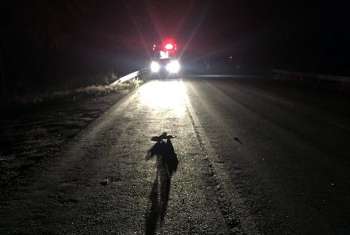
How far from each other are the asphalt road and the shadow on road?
1cm

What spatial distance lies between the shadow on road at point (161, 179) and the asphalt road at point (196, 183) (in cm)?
1

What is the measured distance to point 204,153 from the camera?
9195 mm

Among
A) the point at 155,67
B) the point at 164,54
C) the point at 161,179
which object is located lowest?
the point at 155,67

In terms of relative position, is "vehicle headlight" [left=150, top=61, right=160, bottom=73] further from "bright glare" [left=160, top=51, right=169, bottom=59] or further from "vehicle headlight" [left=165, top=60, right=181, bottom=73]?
"bright glare" [left=160, top=51, right=169, bottom=59]

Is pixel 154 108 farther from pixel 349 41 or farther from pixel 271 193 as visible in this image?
pixel 349 41

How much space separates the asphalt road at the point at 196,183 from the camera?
546 centimetres

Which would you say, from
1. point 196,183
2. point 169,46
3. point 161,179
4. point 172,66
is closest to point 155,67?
point 172,66

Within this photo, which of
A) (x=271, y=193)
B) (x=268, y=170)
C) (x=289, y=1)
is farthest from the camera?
(x=289, y=1)

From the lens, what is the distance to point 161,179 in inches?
291

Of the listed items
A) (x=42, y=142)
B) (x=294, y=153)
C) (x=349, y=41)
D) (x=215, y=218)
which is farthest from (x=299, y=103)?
(x=349, y=41)

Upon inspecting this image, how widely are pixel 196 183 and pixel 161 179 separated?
1.96 feet

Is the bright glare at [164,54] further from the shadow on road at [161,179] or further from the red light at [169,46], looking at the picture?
the shadow on road at [161,179]

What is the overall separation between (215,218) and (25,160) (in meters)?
4.64

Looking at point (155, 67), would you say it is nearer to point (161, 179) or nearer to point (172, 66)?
point (172, 66)
